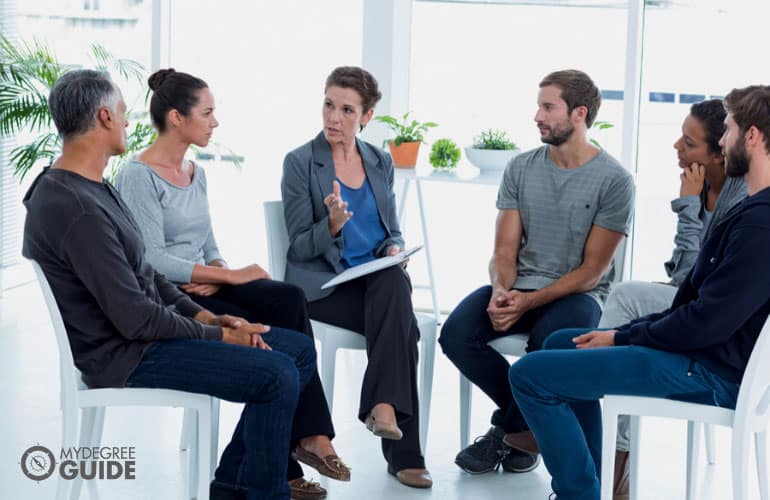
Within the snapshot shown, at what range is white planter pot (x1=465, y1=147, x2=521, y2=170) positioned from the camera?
14.8ft

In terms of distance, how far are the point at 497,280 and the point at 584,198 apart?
372 millimetres

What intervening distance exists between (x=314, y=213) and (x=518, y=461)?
1013 millimetres

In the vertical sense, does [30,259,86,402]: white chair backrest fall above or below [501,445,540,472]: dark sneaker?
above

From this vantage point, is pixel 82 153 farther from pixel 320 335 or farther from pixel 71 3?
pixel 71 3

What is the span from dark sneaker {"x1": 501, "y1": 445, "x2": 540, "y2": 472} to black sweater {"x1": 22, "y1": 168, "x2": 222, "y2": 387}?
1.19m

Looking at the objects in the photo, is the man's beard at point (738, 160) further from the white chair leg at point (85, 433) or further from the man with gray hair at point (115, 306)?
the white chair leg at point (85, 433)

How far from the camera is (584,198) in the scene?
10.4 feet

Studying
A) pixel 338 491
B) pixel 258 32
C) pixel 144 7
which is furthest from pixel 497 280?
pixel 144 7

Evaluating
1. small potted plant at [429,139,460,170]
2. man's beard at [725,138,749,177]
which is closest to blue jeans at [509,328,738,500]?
man's beard at [725,138,749,177]

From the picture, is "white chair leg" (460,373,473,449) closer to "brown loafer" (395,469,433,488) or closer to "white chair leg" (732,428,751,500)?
"brown loafer" (395,469,433,488)

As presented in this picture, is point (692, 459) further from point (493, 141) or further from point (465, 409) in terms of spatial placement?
point (493, 141)

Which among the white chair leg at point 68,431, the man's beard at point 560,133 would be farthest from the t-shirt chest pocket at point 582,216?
the white chair leg at point 68,431

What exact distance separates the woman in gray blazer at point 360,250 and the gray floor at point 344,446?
14 centimetres

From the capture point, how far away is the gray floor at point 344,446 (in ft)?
9.69
